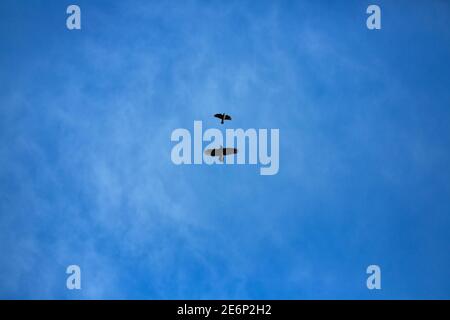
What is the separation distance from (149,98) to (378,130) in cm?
126

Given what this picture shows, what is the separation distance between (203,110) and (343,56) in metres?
0.82

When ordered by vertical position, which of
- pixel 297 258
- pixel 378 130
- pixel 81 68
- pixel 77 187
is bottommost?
pixel 297 258

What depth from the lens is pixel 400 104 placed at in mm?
3209

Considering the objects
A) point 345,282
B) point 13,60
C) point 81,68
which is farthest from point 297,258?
point 13,60

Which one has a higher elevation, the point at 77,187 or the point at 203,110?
the point at 203,110

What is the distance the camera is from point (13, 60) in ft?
10.4

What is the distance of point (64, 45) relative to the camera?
319 cm

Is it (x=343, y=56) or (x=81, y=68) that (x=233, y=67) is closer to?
(x=343, y=56)

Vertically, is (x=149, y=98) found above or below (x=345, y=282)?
above
